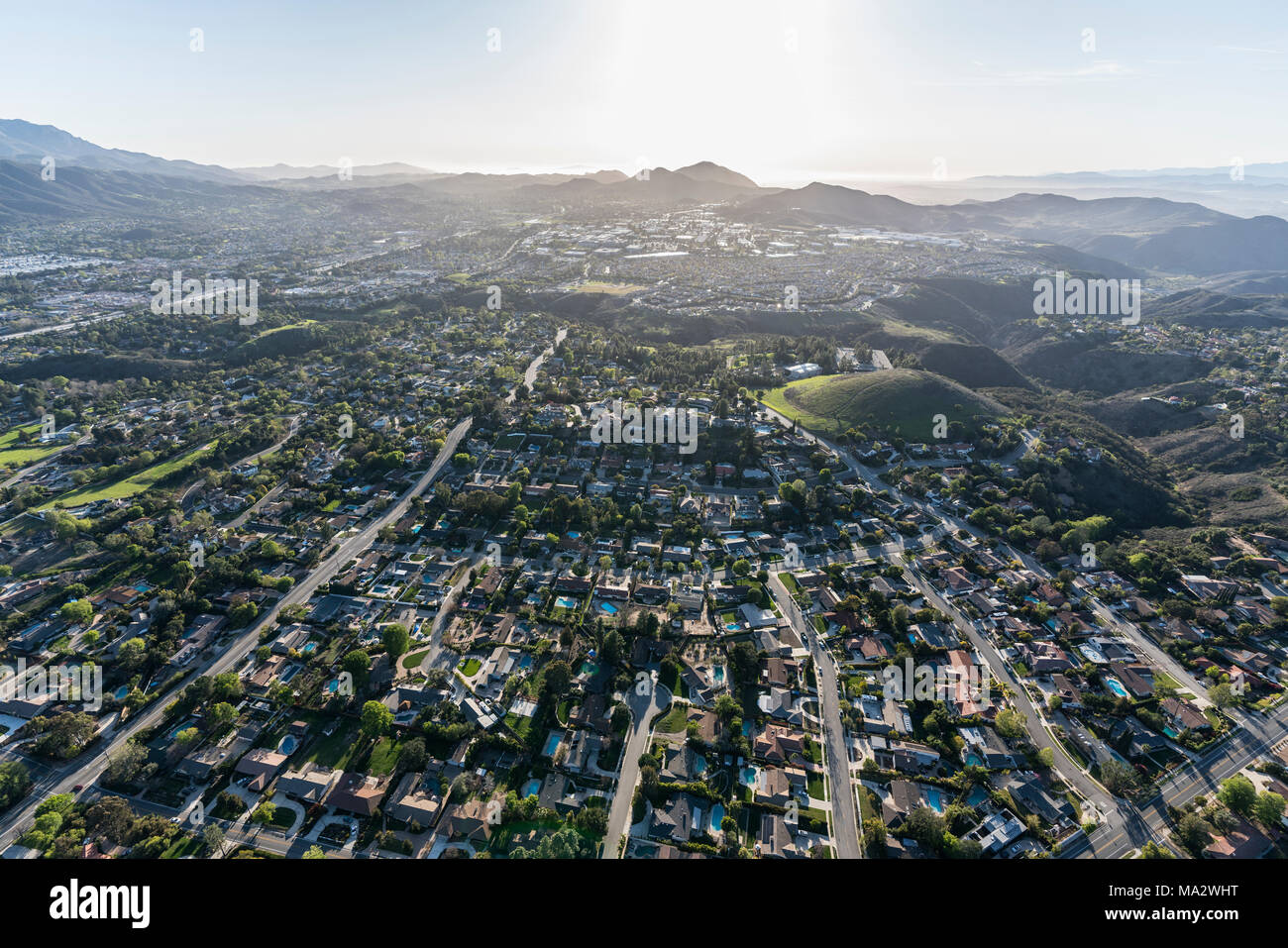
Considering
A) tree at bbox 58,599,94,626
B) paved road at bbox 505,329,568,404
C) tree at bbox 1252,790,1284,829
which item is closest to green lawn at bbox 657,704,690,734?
tree at bbox 1252,790,1284,829

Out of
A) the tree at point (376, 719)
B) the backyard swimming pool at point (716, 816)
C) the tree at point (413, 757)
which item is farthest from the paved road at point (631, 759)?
the tree at point (376, 719)

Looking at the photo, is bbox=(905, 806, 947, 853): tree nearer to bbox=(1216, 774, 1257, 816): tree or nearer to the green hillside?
bbox=(1216, 774, 1257, 816): tree

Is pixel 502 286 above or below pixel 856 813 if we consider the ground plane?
above

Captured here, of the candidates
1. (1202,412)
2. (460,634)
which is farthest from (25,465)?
(1202,412)

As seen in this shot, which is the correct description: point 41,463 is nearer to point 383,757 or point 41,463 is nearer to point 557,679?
point 383,757

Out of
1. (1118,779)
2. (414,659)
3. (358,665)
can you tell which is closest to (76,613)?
(358,665)
